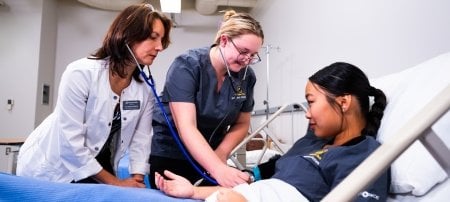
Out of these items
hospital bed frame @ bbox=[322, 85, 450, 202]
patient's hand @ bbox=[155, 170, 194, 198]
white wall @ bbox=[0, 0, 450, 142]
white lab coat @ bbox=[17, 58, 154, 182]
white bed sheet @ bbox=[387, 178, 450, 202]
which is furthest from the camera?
white wall @ bbox=[0, 0, 450, 142]

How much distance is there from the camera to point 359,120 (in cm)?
106

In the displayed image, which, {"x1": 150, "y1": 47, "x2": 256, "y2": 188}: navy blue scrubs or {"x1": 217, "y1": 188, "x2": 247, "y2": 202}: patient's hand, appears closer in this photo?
{"x1": 217, "y1": 188, "x2": 247, "y2": 202}: patient's hand

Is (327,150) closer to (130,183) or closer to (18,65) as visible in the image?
(130,183)

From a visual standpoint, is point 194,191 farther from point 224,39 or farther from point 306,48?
point 306,48

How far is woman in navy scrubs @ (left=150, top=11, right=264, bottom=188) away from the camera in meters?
1.15

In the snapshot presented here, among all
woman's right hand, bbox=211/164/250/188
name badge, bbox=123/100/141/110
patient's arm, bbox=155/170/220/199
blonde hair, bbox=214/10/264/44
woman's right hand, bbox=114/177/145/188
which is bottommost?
woman's right hand, bbox=114/177/145/188

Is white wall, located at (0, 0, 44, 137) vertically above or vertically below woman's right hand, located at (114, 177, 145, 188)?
above

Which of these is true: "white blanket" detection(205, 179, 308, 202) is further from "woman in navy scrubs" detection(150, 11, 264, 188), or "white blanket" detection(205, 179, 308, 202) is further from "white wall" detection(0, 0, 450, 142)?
"white wall" detection(0, 0, 450, 142)

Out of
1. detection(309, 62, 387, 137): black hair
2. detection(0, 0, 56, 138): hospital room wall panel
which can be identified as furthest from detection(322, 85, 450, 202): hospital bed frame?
detection(0, 0, 56, 138): hospital room wall panel

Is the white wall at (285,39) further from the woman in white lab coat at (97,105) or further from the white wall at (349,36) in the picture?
the woman in white lab coat at (97,105)

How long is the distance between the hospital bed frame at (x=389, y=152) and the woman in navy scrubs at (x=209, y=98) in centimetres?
66

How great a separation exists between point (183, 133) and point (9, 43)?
4.50 metres

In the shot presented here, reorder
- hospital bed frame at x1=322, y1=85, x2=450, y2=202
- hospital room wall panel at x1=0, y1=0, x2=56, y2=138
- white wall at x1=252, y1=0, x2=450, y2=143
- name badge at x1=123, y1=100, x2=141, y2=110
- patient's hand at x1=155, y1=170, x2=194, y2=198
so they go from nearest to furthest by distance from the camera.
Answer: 1. hospital bed frame at x1=322, y1=85, x2=450, y2=202
2. patient's hand at x1=155, y1=170, x2=194, y2=198
3. name badge at x1=123, y1=100, x2=141, y2=110
4. white wall at x1=252, y1=0, x2=450, y2=143
5. hospital room wall panel at x1=0, y1=0, x2=56, y2=138

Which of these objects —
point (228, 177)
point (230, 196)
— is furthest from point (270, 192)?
point (228, 177)
